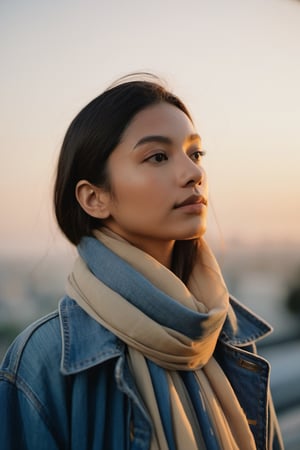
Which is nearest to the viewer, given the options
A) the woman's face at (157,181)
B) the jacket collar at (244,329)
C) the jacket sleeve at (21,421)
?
the jacket sleeve at (21,421)

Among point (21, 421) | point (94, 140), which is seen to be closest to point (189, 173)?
point (94, 140)

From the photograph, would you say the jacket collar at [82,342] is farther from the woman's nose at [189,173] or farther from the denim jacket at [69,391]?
the woman's nose at [189,173]

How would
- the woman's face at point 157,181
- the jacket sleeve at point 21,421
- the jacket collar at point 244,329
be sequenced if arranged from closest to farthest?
the jacket sleeve at point 21,421 < the woman's face at point 157,181 < the jacket collar at point 244,329

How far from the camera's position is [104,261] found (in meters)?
1.03

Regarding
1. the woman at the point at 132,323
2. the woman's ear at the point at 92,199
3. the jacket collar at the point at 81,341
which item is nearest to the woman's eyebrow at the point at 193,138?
the woman at the point at 132,323

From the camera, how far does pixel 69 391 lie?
952 mm

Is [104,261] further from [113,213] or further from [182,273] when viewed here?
[182,273]

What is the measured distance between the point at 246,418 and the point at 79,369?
1.43 feet

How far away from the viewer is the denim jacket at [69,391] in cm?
91

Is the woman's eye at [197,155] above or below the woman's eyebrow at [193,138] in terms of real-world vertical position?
below

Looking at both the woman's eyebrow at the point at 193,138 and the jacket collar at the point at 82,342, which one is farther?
the woman's eyebrow at the point at 193,138

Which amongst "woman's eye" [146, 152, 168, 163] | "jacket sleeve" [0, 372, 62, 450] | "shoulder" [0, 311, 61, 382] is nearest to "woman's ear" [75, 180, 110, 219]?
"woman's eye" [146, 152, 168, 163]

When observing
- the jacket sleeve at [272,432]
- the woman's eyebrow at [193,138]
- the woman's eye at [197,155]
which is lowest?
the jacket sleeve at [272,432]

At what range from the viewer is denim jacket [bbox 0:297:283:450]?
0.91m
